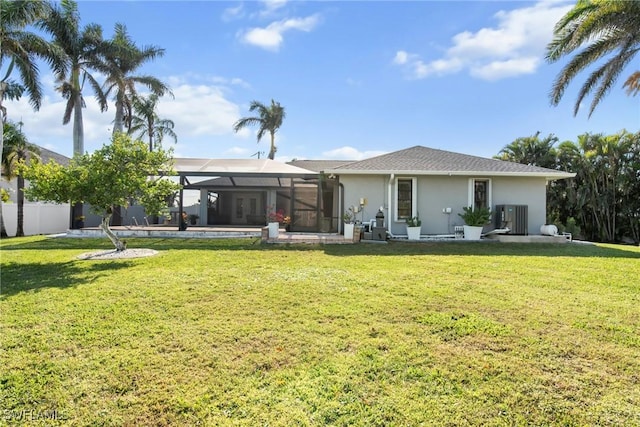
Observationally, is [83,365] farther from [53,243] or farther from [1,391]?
[53,243]

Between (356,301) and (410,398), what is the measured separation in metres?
2.35

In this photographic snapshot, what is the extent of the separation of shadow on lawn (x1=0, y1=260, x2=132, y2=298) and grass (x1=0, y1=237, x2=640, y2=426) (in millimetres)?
74

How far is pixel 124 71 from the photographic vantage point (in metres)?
19.2

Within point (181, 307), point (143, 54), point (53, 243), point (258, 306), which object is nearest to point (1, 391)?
point (181, 307)

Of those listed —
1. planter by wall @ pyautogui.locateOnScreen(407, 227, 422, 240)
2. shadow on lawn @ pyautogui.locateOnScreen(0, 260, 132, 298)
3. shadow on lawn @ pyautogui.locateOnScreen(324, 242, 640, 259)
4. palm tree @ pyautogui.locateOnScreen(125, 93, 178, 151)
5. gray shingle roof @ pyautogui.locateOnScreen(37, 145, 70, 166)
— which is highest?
palm tree @ pyautogui.locateOnScreen(125, 93, 178, 151)

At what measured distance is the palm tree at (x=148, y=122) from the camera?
22.4 meters

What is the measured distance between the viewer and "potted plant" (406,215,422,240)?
12.4m

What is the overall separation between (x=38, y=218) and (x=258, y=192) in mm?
10801

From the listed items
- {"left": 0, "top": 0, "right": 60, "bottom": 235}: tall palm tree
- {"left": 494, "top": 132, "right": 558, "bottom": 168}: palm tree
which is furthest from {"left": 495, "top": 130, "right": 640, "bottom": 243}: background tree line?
{"left": 0, "top": 0, "right": 60, "bottom": 235}: tall palm tree

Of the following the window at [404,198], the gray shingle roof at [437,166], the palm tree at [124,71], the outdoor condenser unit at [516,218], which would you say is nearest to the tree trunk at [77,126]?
the palm tree at [124,71]

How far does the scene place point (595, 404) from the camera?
2.72 metres

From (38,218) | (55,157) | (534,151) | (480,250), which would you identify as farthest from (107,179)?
(534,151)

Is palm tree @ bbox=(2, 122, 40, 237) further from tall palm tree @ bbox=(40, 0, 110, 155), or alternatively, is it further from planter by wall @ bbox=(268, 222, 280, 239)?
planter by wall @ bbox=(268, 222, 280, 239)

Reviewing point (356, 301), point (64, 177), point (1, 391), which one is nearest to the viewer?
point (1, 391)
